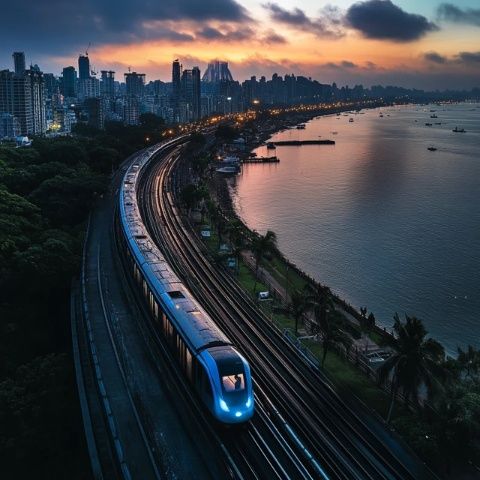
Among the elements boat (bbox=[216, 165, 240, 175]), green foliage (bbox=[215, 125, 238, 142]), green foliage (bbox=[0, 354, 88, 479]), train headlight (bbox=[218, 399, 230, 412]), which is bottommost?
green foliage (bbox=[0, 354, 88, 479])

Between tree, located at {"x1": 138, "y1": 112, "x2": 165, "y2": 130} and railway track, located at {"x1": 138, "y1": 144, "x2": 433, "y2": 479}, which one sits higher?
tree, located at {"x1": 138, "y1": 112, "x2": 165, "y2": 130}

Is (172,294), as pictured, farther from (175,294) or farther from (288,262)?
(288,262)

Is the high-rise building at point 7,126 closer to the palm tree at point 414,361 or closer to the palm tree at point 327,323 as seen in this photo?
the palm tree at point 327,323

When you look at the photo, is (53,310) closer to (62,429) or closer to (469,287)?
(62,429)

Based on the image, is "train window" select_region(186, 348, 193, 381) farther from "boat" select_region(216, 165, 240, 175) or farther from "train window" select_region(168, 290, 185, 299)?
"boat" select_region(216, 165, 240, 175)

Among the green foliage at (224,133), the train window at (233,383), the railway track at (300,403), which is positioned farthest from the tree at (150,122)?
the train window at (233,383)

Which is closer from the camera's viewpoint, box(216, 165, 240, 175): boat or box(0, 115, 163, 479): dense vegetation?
box(0, 115, 163, 479): dense vegetation

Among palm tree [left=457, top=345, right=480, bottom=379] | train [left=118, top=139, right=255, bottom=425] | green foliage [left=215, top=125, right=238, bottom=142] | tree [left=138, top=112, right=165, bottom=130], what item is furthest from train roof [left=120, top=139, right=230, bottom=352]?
green foliage [left=215, top=125, right=238, bottom=142]

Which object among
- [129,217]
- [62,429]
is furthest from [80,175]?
[62,429]
